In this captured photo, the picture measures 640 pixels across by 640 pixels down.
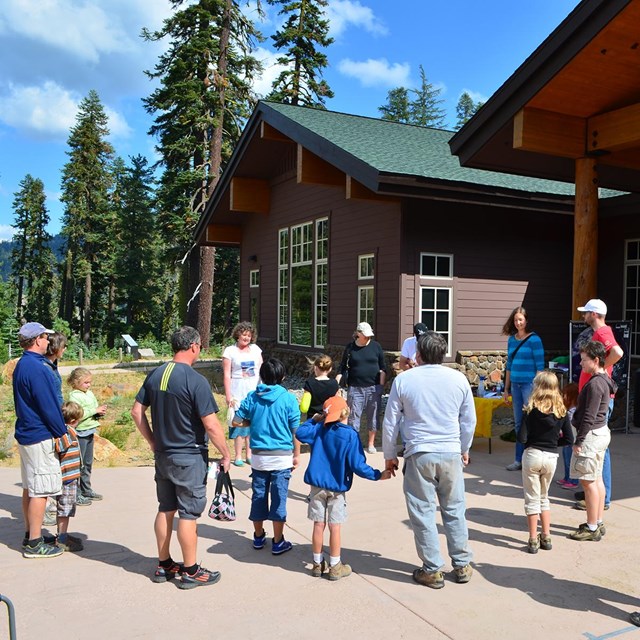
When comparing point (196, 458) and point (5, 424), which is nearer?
point (196, 458)

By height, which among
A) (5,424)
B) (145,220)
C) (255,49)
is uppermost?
(255,49)

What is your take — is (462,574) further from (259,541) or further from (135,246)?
(135,246)

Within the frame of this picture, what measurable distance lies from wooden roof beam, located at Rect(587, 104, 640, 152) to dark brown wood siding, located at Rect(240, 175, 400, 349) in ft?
14.0

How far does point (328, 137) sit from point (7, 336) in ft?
56.5

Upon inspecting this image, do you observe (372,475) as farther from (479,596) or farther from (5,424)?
(5,424)

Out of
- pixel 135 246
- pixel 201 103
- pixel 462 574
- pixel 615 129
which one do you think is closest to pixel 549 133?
pixel 615 129

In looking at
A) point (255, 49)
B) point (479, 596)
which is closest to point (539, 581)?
point (479, 596)

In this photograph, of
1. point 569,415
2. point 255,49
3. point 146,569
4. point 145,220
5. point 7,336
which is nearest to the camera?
point 146,569

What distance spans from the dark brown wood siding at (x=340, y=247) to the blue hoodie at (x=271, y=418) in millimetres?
6998

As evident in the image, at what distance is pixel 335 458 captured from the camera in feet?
13.2

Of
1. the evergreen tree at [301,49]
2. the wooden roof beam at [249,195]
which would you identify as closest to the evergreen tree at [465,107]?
the evergreen tree at [301,49]

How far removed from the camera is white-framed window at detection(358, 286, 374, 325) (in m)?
12.2

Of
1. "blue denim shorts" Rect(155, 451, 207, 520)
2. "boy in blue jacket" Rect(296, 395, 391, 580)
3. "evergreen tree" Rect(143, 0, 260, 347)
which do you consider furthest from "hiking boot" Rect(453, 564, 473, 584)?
"evergreen tree" Rect(143, 0, 260, 347)

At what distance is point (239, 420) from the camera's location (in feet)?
14.9
